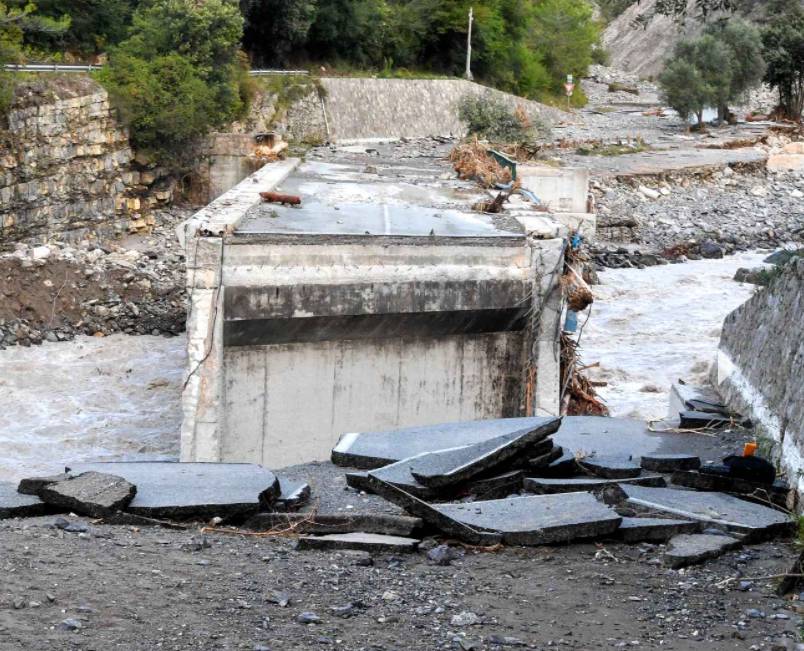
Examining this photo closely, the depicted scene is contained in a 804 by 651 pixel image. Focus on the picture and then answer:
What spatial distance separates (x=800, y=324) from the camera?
6352mm

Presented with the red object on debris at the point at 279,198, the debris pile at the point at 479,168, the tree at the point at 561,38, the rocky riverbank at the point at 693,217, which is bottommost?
the rocky riverbank at the point at 693,217

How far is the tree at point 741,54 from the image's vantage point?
50.8 m

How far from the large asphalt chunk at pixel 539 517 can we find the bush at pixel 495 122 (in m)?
25.9

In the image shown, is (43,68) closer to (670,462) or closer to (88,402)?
(88,402)

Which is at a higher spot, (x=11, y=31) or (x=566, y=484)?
(x=11, y=31)

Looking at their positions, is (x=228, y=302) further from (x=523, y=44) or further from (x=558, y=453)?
(x=523, y=44)

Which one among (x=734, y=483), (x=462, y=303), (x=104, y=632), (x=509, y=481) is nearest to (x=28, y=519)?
(x=104, y=632)

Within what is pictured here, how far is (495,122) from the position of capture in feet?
104

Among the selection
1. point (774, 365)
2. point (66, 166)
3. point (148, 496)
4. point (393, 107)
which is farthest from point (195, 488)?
point (393, 107)

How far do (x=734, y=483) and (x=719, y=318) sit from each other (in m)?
18.6

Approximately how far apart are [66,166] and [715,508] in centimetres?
2248

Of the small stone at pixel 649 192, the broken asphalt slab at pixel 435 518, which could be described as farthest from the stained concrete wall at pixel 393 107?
the broken asphalt slab at pixel 435 518

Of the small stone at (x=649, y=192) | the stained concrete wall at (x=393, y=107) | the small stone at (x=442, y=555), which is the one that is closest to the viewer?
the small stone at (x=442, y=555)

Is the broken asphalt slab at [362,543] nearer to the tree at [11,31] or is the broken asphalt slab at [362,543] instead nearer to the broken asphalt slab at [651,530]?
the broken asphalt slab at [651,530]
